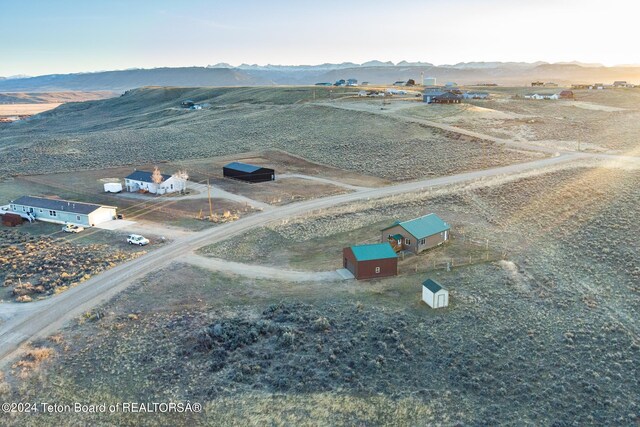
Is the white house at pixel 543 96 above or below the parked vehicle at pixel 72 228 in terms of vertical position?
above

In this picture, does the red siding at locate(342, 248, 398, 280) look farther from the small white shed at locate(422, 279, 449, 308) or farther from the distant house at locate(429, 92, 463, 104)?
the distant house at locate(429, 92, 463, 104)

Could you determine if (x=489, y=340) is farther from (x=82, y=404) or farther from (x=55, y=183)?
(x=55, y=183)

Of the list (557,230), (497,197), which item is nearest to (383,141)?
(497,197)

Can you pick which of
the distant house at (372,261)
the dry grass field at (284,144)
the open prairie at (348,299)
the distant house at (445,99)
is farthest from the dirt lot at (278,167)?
the distant house at (445,99)

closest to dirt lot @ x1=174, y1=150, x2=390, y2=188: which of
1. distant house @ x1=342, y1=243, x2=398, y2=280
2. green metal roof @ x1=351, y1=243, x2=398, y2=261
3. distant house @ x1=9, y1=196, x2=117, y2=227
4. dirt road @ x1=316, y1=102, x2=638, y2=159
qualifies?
distant house @ x1=9, y1=196, x2=117, y2=227

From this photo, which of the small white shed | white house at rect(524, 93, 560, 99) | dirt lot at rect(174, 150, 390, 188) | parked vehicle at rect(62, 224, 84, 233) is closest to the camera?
the small white shed

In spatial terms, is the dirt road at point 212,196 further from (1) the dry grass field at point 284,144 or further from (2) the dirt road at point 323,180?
(1) the dry grass field at point 284,144
